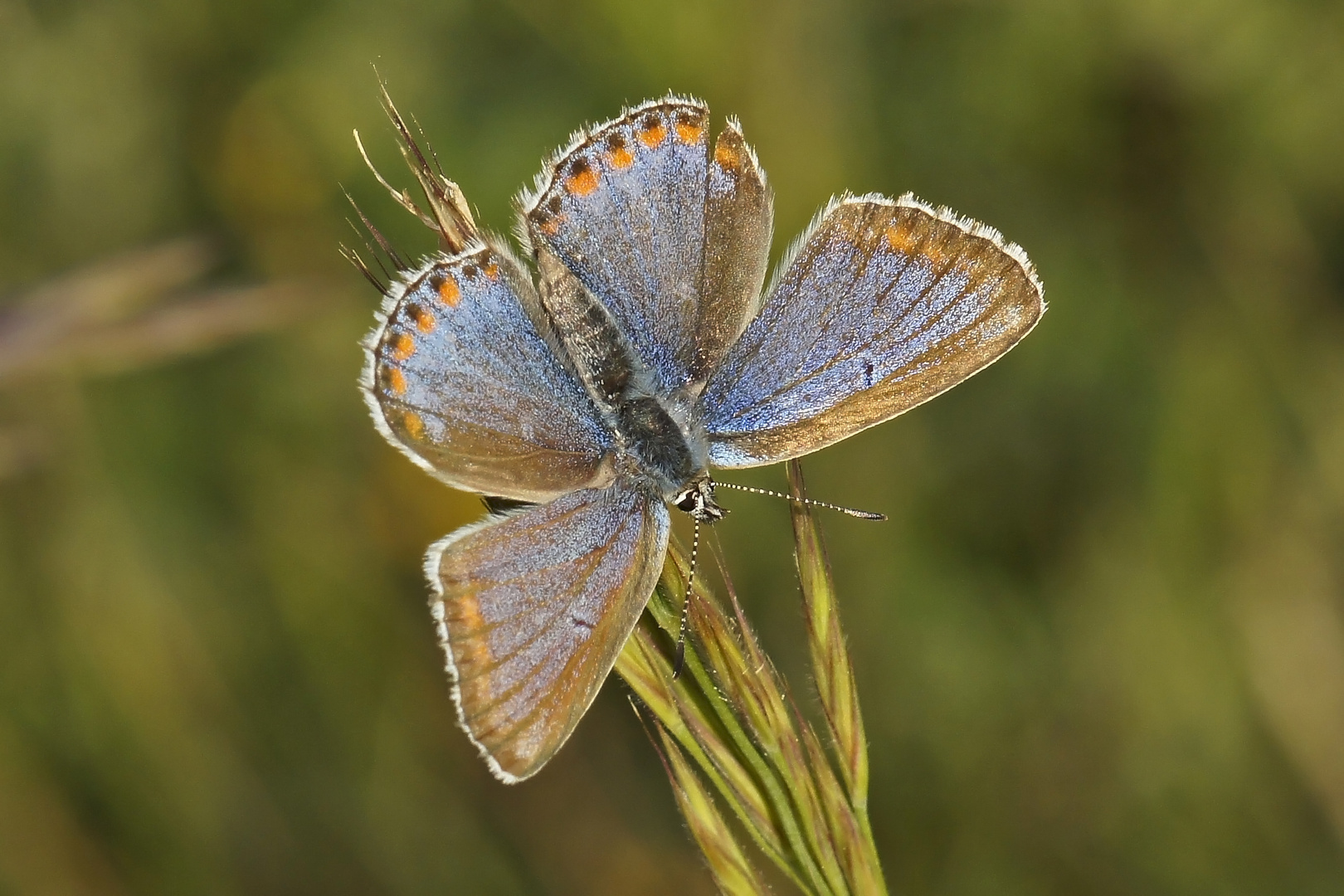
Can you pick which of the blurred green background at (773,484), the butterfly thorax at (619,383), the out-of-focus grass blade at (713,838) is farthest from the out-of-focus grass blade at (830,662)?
the blurred green background at (773,484)

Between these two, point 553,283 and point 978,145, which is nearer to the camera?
point 553,283

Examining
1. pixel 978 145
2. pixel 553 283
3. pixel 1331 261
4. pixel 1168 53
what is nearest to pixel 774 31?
pixel 978 145

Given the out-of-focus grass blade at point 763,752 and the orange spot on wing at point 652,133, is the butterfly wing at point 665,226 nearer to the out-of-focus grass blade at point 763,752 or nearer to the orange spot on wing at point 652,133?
the orange spot on wing at point 652,133

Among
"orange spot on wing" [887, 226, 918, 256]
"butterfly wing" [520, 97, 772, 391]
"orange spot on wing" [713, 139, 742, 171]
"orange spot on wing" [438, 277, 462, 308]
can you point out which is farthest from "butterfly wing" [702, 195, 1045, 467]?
"orange spot on wing" [438, 277, 462, 308]

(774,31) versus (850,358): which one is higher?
(774,31)

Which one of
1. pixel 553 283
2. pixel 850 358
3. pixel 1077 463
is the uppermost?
pixel 553 283

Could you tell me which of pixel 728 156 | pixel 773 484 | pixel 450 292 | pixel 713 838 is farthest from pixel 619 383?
pixel 773 484

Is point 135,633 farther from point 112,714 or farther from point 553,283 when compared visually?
point 553,283
